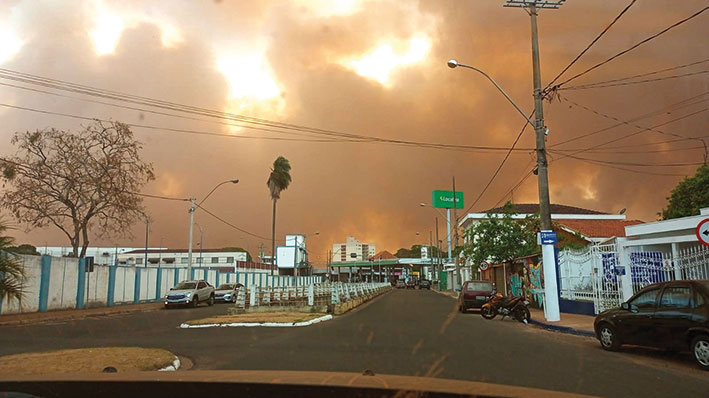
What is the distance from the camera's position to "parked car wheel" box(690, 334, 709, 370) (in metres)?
9.06

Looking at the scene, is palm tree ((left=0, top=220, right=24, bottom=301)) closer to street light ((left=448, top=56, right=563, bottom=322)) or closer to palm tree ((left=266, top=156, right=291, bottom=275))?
street light ((left=448, top=56, right=563, bottom=322))

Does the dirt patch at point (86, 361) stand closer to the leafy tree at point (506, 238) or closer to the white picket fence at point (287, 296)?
the white picket fence at point (287, 296)

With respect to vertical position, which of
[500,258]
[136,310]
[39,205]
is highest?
[39,205]

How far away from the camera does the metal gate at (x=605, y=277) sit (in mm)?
18719

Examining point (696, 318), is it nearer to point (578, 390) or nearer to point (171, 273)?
point (578, 390)

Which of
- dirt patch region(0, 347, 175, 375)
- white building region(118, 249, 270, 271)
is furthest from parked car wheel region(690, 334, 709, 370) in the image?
white building region(118, 249, 270, 271)

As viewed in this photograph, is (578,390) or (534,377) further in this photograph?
(534,377)

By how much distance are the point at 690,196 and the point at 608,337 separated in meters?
34.5

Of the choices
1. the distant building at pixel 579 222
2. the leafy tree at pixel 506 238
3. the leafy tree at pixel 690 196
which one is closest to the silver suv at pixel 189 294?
the leafy tree at pixel 506 238

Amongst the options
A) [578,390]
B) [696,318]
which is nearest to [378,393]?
[578,390]

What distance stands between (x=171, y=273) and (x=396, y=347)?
111ft

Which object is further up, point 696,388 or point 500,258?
point 500,258

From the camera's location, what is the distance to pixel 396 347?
38.1 ft

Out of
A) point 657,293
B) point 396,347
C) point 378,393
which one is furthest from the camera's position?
point 396,347
